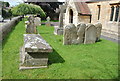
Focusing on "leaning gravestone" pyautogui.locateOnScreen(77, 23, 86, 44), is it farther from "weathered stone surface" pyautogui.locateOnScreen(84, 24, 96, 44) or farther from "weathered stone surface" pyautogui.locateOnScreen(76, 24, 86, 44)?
"weathered stone surface" pyautogui.locateOnScreen(84, 24, 96, 44)

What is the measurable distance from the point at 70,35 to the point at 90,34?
5.32 ft

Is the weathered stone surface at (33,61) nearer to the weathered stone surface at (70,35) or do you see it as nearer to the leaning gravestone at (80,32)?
the weathered stone surface at (70,35)

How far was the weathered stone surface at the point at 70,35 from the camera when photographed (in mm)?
9052

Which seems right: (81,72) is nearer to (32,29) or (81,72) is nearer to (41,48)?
(41,48)

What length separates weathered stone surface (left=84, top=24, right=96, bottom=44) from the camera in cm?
964

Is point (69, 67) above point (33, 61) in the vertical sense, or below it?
below

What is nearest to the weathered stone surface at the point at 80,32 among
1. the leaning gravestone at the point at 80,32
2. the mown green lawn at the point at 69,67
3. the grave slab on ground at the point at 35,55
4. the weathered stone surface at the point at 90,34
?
the leaning gravestone at the point at 80,32

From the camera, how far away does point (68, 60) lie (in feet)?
21.3

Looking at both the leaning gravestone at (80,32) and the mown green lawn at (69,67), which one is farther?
the leaning gravestone at (80,32)

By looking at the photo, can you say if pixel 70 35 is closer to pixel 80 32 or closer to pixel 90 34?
pixel 80 32

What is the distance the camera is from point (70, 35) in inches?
367

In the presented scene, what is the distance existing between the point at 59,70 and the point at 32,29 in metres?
7.55

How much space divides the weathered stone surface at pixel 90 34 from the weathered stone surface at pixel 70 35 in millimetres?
884

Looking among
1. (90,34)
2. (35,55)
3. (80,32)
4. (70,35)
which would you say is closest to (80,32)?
(80,32)
